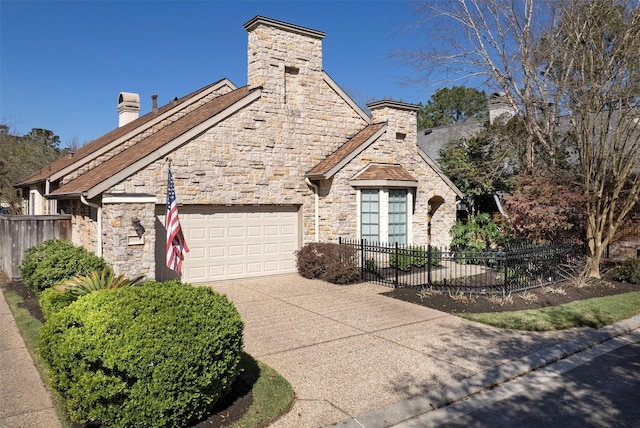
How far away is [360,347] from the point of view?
25.0ft

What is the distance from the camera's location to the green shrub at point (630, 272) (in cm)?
1305

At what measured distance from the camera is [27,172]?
29.7 m

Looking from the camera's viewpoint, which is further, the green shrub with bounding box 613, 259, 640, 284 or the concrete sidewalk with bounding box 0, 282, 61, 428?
the green shrub with bounding box 613, 259, 640, 284

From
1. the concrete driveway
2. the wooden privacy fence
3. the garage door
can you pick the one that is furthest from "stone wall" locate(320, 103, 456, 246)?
the wooden privacy fence

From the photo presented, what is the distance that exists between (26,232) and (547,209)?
1538 centimetres

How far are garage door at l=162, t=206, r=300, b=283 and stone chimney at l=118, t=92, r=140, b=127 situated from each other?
41.7ft

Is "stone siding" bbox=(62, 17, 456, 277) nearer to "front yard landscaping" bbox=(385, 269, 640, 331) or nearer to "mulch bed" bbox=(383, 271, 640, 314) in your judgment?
"mulch bed" bbox=(383, 271, 640, 314)

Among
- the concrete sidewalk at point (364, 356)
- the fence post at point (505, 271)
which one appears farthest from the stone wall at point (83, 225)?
the fence post at point (505, 271)

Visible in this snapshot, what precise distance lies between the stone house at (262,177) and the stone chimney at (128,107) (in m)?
7.16

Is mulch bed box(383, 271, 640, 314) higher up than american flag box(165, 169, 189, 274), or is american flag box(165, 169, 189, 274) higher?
american flag box(165, 169, 189, 274)

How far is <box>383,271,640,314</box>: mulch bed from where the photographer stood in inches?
408

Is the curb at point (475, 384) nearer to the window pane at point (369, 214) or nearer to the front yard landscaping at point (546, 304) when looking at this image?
the front yard landscaping at point (546, 304)

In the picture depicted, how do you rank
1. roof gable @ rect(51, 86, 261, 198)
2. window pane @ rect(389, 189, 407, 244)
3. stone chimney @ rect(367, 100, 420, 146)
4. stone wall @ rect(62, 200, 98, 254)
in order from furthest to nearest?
stone chimney @ rect(367, 100, 420, 146), window pane @ rect(389, 189, 407, 244), stone wall @ rect(62, 200, 98, 254), roof gable @ rect(51, 86, 261, 198)

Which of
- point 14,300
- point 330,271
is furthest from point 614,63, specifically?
point 14,300
